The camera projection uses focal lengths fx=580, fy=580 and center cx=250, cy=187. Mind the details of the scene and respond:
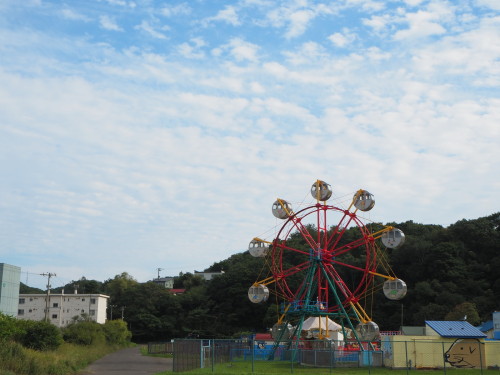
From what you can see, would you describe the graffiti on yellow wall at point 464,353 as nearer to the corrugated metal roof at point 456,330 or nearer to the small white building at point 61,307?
the corrugated metal roof at point 456,330

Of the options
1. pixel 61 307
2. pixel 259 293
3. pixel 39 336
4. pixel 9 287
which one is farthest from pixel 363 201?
pixel 61 307

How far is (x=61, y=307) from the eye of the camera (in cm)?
8769

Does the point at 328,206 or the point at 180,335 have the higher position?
the point at 328,206

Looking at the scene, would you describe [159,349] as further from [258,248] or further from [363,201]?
[363,201]

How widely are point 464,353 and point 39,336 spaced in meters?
26.0

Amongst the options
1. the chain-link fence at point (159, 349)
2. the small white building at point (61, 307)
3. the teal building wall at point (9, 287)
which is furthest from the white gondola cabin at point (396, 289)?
the small white building at point (61, 307)

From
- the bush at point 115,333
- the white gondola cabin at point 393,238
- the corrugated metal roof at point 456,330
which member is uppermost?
the white gondola cabin at point 393,238

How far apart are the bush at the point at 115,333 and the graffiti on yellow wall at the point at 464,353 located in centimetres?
4364

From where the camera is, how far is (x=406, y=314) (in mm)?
78250

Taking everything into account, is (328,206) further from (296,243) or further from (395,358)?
(296,243)

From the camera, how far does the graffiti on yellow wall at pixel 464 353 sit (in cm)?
3384

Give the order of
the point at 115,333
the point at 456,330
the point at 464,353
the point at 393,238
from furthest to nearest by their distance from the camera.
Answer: the point at 115,333
the point at 393,238
the point at 456,330
the point at 464,353

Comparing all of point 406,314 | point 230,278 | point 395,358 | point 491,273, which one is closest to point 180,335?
point 230,278

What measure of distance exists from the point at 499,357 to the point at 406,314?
151ft
